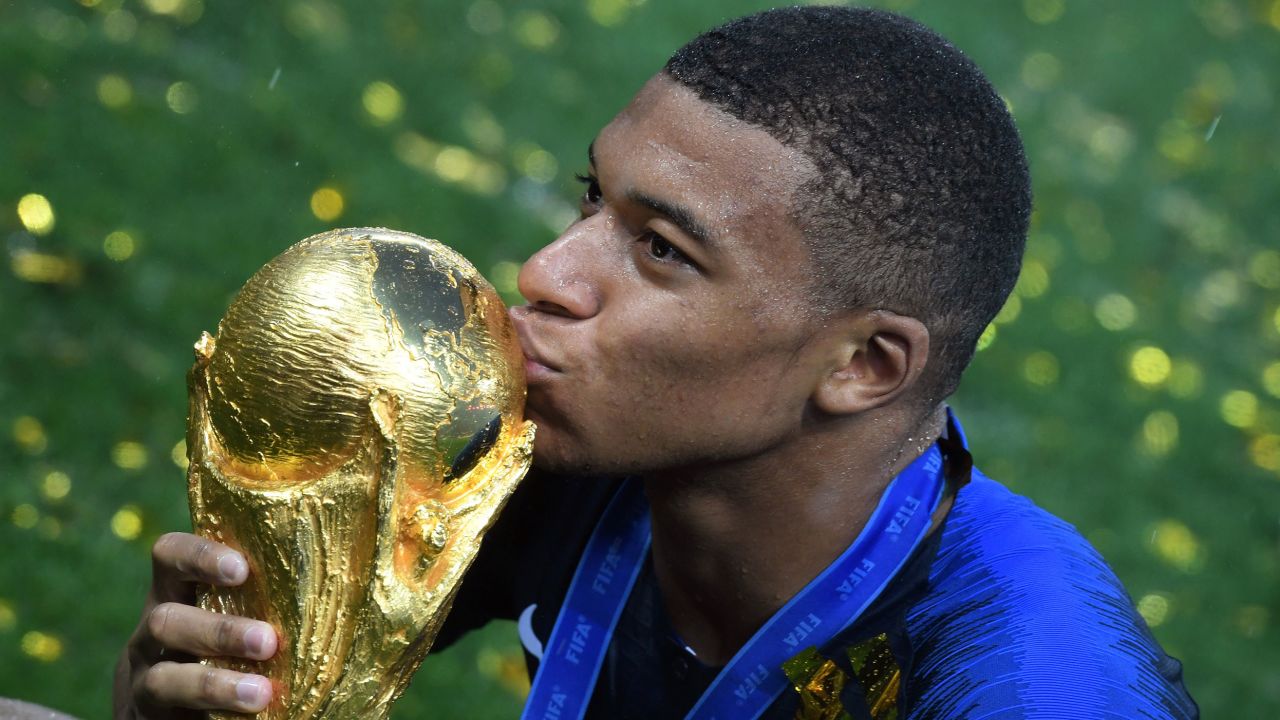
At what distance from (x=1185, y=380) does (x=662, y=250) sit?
4703 mm

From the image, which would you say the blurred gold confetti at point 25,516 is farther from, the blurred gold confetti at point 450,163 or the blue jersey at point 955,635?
the blurred gold confetti at point 450,163

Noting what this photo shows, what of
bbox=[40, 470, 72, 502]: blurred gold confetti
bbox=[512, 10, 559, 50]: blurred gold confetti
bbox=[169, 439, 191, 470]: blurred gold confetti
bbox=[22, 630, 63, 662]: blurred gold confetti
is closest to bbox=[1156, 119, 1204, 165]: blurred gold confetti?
bbox=[512, 10, 559, 50]: blurred gold confetti

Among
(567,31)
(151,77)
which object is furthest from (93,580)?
(567,31)

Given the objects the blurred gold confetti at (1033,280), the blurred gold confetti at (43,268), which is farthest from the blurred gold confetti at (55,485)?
the blurred gold confetti at (1033,280)

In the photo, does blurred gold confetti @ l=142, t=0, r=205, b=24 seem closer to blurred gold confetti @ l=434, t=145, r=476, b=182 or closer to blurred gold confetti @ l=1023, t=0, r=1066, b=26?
blurred gold confetti @ l=434, t=145, r=476, b=182

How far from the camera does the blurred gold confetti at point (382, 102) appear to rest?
623 cm

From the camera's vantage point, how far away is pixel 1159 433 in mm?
A: 6188

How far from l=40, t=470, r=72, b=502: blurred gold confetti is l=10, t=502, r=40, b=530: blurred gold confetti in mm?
76

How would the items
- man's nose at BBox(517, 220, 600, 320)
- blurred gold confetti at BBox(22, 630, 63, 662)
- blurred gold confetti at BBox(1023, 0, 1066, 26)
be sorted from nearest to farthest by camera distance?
1. man's nose at BBox(517, 220, 600, 320)
2. blurred gold confetti at BBox(22, 630, 63, 662)
3. blurred gold confetti at BBox(1023, 0, 1066, 26)

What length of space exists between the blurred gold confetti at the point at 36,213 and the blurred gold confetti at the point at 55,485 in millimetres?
1065

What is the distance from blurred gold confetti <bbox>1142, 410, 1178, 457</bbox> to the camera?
20.1ft

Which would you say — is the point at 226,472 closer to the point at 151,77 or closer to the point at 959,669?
the point at 959,669

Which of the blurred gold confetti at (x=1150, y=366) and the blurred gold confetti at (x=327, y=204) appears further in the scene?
the blurred gold confetti at (x=1150, y=366)

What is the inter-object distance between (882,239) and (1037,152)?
5.34 metres
